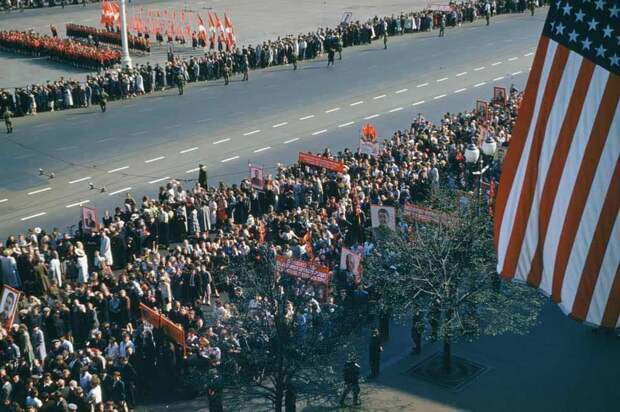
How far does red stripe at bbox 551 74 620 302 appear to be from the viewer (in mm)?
11664

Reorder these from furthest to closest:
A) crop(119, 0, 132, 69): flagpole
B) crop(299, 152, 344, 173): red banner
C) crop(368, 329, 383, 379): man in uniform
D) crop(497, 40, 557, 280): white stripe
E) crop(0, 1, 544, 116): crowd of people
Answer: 1. crop(119, 0, 132, 69): flagpole
2. crop(0, 1, 544, 116): crowd of people
3. crop(299, 152, 344, 173): red banner
4. crop(368, 329, 383, 379): man in uniform
5. crop(497, 40, 557, 280): white stripe

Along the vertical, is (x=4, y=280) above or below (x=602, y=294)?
below

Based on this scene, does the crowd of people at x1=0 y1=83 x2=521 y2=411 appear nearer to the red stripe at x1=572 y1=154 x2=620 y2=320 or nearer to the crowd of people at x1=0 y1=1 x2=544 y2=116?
the red stripe at x1=572 y1=154 x2=620 y2=320

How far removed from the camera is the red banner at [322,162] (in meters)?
34.2

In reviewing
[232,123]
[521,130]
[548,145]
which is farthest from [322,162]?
[548,145]

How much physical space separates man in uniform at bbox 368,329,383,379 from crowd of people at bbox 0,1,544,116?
30092 millimetres

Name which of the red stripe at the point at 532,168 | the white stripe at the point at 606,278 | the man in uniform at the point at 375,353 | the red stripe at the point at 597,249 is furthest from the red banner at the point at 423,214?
the white stripe at the point at 606,278

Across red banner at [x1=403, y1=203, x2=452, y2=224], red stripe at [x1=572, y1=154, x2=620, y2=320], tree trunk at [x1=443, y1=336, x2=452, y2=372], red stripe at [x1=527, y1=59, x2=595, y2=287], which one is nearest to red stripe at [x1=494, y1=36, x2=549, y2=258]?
red stripe at [x1=527, y1=59, x2=595, y2=287]

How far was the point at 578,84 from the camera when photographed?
1198cm

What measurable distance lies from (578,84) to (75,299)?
657 inches

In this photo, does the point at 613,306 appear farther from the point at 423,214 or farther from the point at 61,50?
the point at 61,50

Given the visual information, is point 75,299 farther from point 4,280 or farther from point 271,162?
point 271,162

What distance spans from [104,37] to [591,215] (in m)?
57.1

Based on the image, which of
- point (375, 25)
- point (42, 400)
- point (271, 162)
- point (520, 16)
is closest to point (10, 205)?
point (271, 162)
